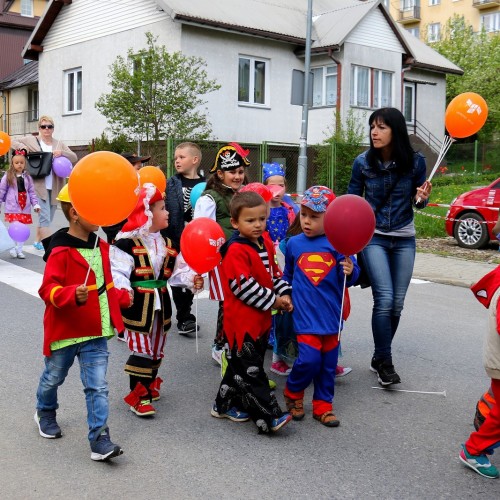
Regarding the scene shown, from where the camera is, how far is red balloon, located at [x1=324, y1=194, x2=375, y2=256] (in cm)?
430

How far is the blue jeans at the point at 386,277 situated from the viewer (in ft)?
17.3

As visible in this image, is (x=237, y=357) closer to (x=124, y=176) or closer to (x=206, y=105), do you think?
(x=124, y=176)

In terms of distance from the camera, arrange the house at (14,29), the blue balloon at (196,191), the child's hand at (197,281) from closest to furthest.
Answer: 1. the child's hand at (197,281)
2. the blue balloon at (196,191)
3. the house at (14,29)

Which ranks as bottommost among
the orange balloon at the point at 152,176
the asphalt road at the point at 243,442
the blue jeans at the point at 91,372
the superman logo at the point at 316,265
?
the asphalt road at the point at 243,442

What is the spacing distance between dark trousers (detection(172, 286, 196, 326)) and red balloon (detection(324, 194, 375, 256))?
8.85 ft

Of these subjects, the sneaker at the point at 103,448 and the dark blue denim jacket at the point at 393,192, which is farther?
the dark blue denim jacket at the point at 393,192

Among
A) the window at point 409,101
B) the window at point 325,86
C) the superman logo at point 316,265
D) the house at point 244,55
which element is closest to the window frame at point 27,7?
the house at point 244,55

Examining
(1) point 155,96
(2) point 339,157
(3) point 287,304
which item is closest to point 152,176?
(3) point 287,304

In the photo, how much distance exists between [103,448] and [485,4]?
60.8 meters

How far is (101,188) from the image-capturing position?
3615 millimetres

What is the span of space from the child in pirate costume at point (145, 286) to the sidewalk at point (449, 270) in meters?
6.42

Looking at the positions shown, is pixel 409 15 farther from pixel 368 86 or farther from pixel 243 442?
pixel 243 442

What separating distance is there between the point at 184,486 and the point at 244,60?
2306 centimetres

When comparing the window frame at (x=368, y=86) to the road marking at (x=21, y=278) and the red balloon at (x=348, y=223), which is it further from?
the red balloon at (x=348, y=223)
